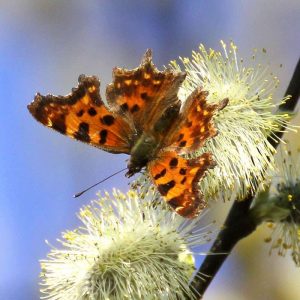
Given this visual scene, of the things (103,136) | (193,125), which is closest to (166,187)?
(193,125)

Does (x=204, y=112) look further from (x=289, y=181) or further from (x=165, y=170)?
(x=289, y=181)

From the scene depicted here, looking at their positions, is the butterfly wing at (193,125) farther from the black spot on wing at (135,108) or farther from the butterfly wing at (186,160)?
the black spot on wing at (135,108)

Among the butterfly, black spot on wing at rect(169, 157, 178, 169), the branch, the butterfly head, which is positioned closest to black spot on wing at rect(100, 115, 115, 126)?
the butterfly

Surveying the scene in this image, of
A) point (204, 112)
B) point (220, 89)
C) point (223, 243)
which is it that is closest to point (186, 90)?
point (220, 89)

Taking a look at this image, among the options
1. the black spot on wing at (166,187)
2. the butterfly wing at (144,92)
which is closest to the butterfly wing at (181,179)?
the black spot on wing at (166,187)

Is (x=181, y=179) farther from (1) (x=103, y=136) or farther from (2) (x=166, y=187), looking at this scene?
(1) (x=103, y=136)

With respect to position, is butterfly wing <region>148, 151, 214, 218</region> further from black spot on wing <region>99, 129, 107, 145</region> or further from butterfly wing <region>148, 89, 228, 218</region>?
black spot on wing <region>99, 129, 107, 145</region>

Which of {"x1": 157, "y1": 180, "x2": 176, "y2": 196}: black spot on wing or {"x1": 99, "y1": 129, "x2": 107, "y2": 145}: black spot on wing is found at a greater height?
{"x1": 99, "y1": 129, "x2": 107, "y2": 145}: black spot on wing
